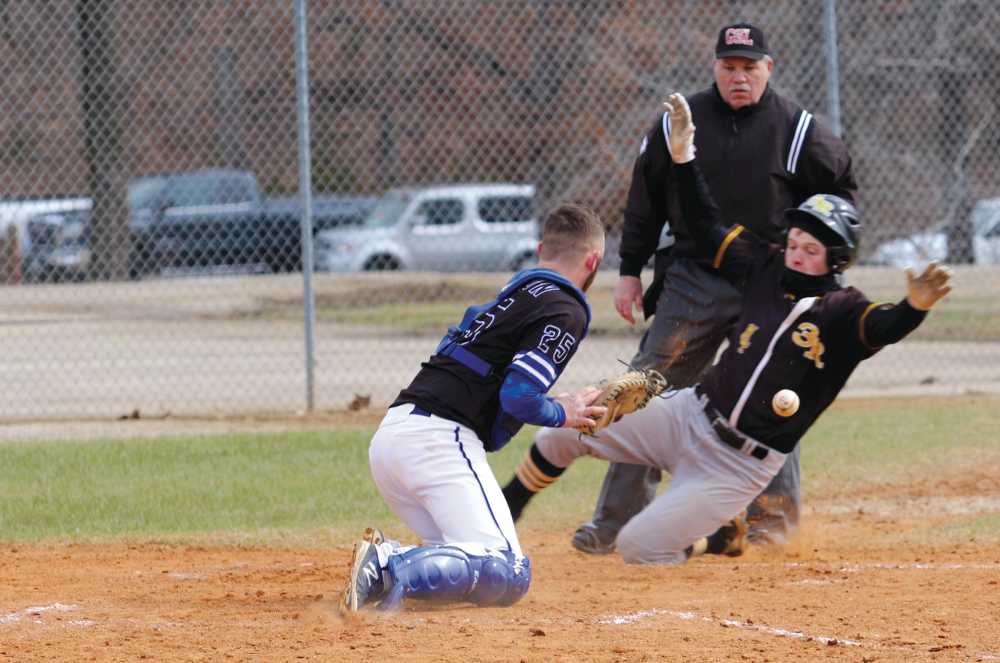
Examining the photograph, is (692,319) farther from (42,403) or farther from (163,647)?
(42,403)

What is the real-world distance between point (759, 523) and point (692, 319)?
999 millimetres

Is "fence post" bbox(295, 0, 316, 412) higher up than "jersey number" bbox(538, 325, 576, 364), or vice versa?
"jersey number" bbox(538, 325, 576, 364)

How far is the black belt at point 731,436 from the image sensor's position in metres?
5.77

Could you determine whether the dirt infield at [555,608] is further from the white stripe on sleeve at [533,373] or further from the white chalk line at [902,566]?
the white stripe on sleeve at [533,373]

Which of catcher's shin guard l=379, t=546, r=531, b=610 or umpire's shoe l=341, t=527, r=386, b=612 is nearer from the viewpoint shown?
umpire's shoe l=341, t=527, r=386, b=612

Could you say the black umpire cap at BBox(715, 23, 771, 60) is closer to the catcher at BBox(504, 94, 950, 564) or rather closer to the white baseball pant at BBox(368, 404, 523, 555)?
the catcher at BBox(504, 94, 950, 564)

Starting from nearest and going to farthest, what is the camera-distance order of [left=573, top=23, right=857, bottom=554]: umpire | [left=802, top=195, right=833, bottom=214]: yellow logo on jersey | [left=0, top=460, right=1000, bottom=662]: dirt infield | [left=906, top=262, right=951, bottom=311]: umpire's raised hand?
[left=0, top=460, right=1000, bottom=662]: dirt infield → [left=906, top=262, right=951, bottom=311]: umpire's raised hand → [left=802, top=195, right=833, bottom=214]: yellow logo on jersey → [left=573, top=23, right=857, bottom=554]: umpire

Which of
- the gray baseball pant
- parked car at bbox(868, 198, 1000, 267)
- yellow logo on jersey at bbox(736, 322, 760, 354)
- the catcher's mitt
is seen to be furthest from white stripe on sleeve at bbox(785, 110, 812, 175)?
parked car at bbox(868, 198, 1000, 267)

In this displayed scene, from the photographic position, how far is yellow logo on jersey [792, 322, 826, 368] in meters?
5.67

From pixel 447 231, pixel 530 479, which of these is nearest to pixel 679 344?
pixel 530 479

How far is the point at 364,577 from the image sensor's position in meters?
4.62

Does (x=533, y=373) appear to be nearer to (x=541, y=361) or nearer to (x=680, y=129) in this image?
(x=541, y=361)

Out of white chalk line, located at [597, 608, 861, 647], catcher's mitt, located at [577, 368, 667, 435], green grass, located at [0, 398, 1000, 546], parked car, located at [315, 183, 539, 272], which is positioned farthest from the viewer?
parked car, located at [315, 183, 539, 272]

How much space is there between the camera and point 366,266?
749 inches
